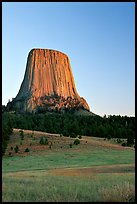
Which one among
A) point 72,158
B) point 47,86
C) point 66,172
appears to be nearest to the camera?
point 66,172

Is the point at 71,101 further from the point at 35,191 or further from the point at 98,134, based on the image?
the point at 35,191

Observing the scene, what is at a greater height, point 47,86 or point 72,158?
point 47,86

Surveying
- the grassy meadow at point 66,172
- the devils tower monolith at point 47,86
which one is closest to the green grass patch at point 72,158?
the grassy meadow at point 66,172

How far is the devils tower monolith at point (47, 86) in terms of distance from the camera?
122 m

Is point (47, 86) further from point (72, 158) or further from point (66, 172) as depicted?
point (66, 172)

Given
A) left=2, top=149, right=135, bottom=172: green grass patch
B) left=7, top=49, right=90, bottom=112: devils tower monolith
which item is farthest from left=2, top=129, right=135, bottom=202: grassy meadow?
left=7, top=49, right=90, bottom=112: devils tower monolith

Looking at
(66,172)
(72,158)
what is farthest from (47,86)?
(66,172)

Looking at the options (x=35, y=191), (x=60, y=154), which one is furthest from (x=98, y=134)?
(x=35, y=191)

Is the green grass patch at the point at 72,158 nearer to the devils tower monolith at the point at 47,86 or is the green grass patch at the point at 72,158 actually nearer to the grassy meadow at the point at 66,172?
the grassy meadow at the point at 66,172

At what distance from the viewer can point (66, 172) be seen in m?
20.6

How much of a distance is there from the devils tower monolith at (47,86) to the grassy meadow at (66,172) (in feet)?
233

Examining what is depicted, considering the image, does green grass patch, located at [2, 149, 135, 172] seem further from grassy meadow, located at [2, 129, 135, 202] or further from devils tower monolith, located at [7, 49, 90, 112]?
devils tower monolith, located at [7, 49, 90, 112]

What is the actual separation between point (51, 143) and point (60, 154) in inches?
231

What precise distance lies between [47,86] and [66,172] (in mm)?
115158
